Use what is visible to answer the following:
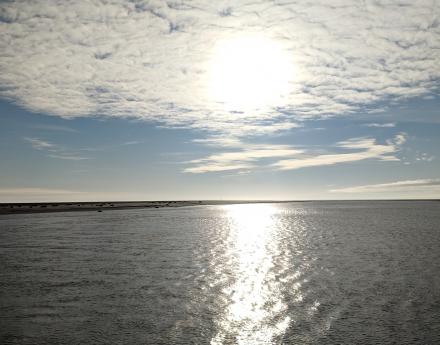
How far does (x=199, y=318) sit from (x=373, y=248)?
90.6 feet

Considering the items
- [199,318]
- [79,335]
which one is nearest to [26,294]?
[79,335]

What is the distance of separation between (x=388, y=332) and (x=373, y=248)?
26040 mm

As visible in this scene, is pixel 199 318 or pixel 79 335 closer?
pixel 79 335

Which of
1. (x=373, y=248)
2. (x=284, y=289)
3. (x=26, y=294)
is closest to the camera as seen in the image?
(x=26, y=294)

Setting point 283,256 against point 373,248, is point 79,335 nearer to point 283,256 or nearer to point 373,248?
point 283,256

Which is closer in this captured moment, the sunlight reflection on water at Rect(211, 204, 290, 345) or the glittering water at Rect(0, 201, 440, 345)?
the sunlight reflection on water at Rect(211, 204, 290, 345)

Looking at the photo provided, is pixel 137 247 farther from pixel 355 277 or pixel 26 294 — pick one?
pixel 355 277

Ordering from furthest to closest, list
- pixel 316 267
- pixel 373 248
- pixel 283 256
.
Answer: pixel 373 248 < pixel 283 256 < pixel 316 267

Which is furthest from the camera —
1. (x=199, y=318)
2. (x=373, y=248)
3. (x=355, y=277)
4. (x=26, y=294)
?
(x=373, y=248)

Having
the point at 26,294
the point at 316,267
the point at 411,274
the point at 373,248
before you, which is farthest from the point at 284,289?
the point at 373,248

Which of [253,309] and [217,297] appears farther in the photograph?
[217,297]

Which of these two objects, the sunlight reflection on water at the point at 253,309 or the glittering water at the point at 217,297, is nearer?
the sunlight reflection on water at the point at 253,309

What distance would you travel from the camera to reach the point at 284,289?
848 inches

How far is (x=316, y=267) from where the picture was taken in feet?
93.0
